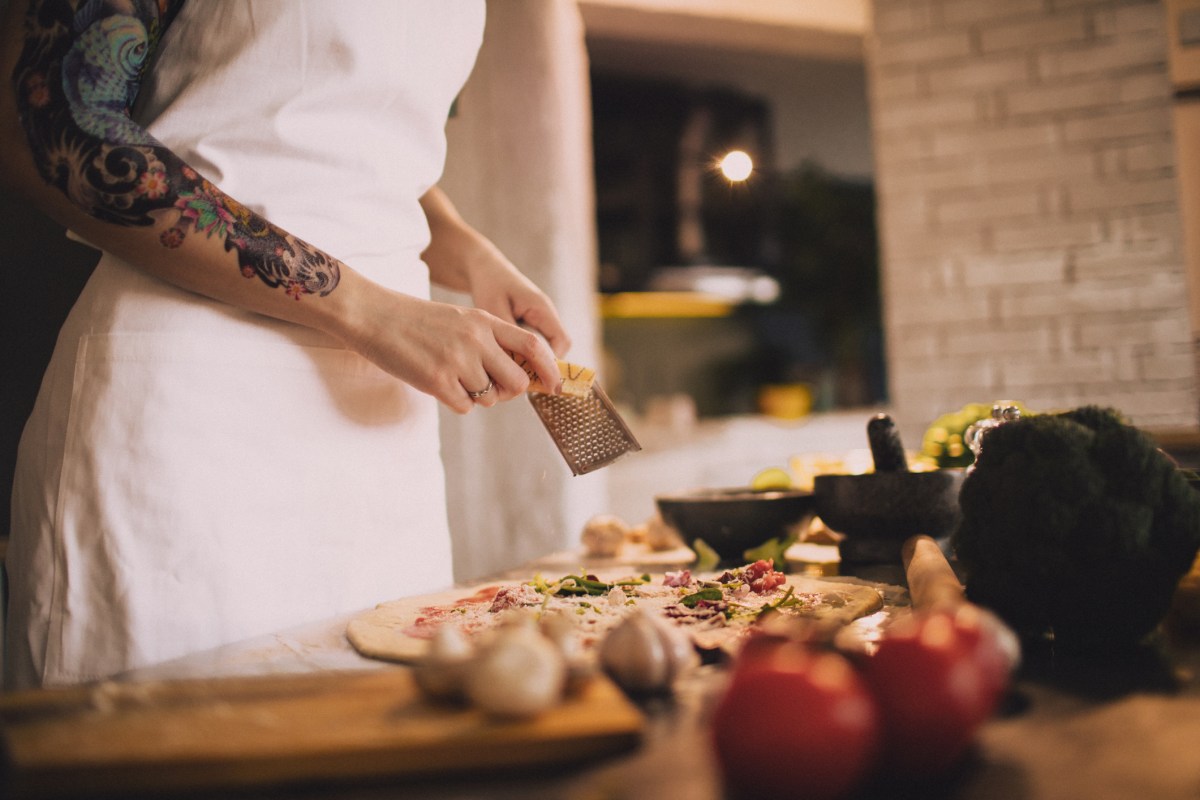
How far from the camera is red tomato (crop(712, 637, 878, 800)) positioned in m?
0.41

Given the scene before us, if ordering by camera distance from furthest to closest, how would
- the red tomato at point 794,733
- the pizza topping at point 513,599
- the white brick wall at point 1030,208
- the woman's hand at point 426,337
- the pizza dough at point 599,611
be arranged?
the white brick wall at point 1030,208, the woman's hand at point 426,337, the pizza topping at point 513,599, the pizza dough at point 599,611, the red tomato at point 794,733

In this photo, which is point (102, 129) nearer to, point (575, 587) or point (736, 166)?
point (575, 587)

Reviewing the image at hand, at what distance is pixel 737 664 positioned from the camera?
500 millimetres

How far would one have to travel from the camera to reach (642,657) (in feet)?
1.94

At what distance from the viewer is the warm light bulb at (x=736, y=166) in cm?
134

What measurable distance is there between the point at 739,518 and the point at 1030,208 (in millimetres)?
3067

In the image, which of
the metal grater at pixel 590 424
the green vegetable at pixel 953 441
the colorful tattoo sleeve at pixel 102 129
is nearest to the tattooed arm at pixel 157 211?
the colorful tattoo sleeve at pixel 102 129

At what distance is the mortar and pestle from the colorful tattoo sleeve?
0.88 m

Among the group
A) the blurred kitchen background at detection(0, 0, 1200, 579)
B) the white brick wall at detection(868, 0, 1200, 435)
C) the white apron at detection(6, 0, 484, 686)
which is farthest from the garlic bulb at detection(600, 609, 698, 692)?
the white brick wall at detection(868, 0, 1200, 435)

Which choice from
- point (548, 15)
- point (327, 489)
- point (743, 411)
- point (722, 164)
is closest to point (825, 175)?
point (743, 411)

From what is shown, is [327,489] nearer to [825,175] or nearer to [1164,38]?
[1164,38]

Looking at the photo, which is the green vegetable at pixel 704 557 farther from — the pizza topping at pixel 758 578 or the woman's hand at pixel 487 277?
the woman's hand at pixel 487 277

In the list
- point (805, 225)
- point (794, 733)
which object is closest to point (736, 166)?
point (794, 733)

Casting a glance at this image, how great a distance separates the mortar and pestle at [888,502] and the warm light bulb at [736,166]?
0.42 metres
